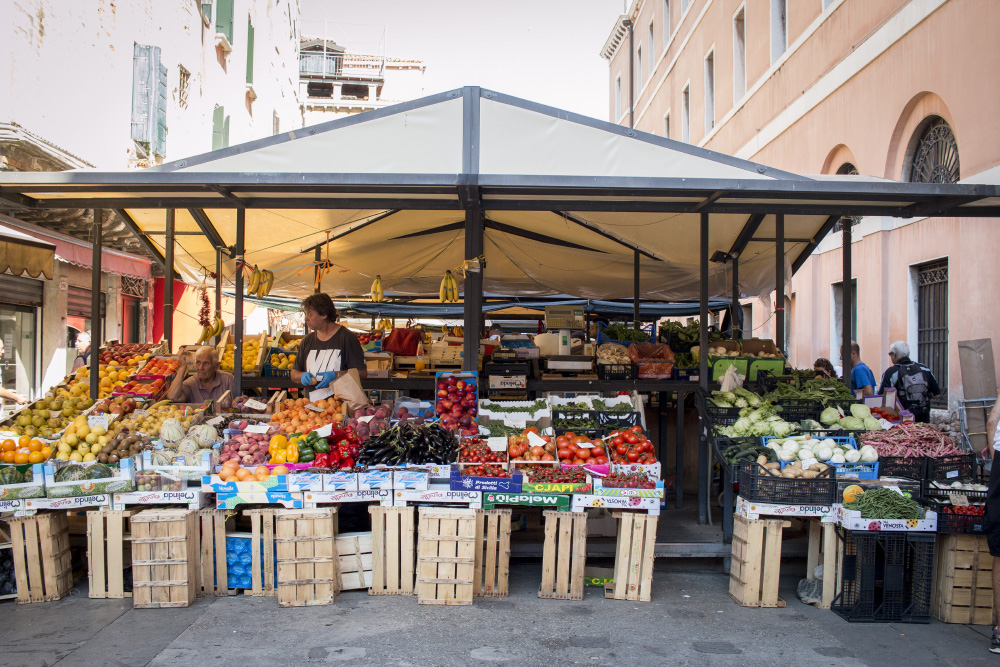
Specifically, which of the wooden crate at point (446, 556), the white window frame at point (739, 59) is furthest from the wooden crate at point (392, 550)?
the white window frame at point (739, 59)

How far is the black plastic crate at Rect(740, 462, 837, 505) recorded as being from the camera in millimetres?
5184

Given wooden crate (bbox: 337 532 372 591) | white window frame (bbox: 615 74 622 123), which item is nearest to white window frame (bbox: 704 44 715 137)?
white window frame (bbox: 615 74 622 123)

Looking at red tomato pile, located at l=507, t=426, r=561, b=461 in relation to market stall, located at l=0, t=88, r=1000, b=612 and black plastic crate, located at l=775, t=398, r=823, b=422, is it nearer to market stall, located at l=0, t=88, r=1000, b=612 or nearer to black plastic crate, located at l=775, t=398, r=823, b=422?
market stall, located at l=0, t=88, r=1000, b=612

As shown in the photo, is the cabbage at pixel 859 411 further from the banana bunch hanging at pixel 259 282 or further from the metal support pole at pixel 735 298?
the banana bunch hanging at pixel 259 282

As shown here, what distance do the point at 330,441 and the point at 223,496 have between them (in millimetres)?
856

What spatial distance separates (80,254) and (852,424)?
9802mm

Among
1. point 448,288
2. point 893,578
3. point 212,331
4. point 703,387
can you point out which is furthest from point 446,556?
point 212,331

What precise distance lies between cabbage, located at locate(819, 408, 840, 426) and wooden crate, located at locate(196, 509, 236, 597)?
5068mm

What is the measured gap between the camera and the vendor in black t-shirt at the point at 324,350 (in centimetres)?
722

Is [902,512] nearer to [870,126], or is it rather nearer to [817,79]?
[870,126]

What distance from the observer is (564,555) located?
528cm

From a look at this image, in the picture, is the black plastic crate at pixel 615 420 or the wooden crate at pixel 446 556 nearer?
the wooden crate at pixel 446 556

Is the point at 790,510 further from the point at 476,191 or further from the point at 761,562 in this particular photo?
the point at 476,191

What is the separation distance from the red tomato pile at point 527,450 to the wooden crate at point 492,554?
1.40 ft
